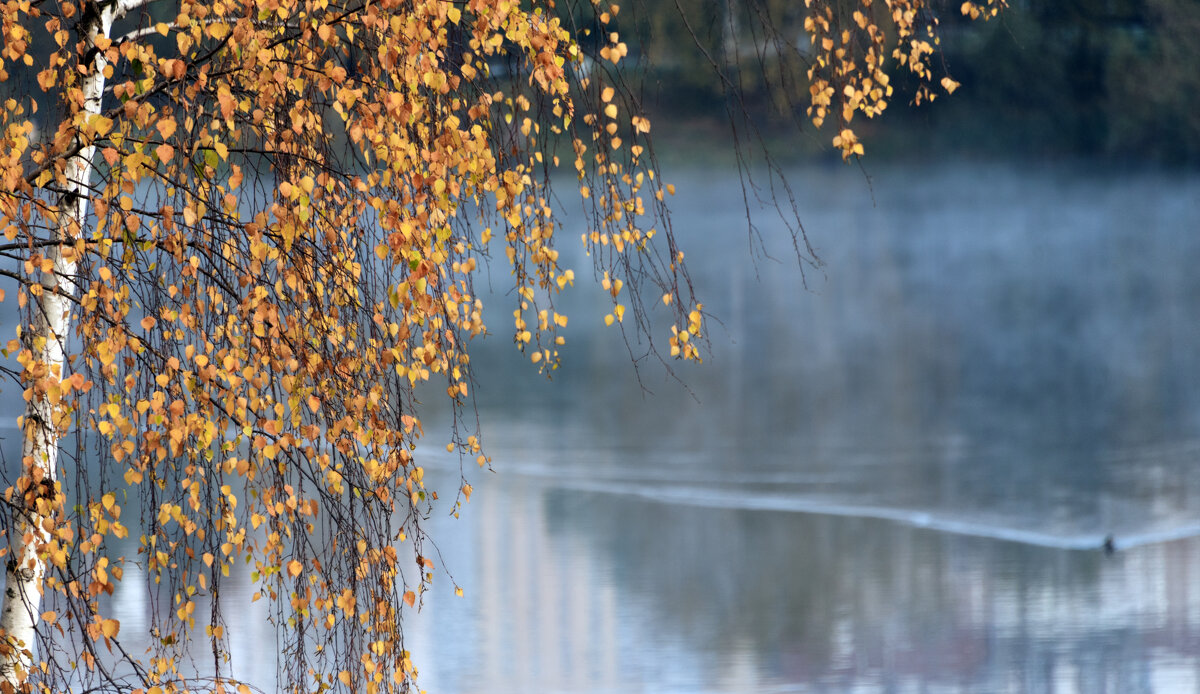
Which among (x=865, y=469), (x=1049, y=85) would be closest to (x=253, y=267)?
(x=865, y=469)

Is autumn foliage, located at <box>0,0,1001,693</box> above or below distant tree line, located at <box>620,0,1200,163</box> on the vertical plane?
below

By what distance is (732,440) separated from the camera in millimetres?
6344

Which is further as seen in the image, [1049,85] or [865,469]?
[1049,85]

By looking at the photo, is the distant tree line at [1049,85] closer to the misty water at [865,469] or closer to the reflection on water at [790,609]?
the misty water at [865,469]

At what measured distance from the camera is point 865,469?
584 centimetres

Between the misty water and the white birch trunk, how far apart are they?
5.26ft

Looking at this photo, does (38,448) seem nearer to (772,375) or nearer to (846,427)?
(846,427)

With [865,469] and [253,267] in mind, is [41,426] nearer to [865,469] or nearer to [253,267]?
[253,267]

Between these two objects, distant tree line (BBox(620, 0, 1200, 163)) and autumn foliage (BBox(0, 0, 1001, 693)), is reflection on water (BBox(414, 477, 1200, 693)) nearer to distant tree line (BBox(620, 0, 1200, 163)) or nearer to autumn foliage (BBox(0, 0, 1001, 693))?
autumn foliage (BBox(0, 0, 1001, 693))

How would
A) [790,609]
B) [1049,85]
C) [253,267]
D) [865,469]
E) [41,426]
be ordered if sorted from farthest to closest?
[1049,85] < [865,469] < [790,609] < [41,426] < [253,267]

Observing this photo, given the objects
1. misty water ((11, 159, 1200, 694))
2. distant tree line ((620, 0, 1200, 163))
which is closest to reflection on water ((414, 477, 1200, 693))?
misty water ((11, 159, 1200, 694))

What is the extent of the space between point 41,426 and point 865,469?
4949 millimetres

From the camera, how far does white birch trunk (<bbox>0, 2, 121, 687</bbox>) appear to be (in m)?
1.19

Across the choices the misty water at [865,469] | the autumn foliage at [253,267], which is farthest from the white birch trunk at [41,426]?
the misty water at [865,469]
